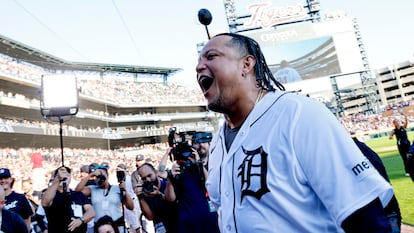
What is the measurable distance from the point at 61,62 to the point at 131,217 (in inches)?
1570

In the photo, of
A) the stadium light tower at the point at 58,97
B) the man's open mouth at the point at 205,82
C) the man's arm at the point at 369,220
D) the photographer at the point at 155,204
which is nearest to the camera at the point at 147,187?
the photographer at the point at 155,204

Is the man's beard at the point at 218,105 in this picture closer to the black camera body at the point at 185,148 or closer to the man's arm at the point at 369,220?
the man's arm at the point at 369,220

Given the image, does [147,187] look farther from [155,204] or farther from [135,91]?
[135,91]

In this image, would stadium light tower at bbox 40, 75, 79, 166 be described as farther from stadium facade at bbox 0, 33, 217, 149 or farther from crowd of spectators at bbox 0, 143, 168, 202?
stadium facade at bbox 0, 33, 217, 149

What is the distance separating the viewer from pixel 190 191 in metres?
3.59

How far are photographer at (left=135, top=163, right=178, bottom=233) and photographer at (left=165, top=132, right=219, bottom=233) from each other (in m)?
0.30

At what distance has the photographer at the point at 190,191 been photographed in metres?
3.47

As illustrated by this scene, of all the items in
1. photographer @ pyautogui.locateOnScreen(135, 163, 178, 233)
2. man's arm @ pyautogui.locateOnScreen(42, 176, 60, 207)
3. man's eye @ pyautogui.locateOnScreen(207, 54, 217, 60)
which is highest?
man's eye @ pyautogui.locateOnScreen(207, 54, 217, 60)

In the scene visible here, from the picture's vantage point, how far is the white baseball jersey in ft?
3.26

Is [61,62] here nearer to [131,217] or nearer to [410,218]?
[131,217]

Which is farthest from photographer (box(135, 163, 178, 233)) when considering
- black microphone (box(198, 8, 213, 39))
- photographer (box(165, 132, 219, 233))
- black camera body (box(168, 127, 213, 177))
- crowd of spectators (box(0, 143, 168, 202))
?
crowd of spectators (box(0, 143, 168, 202))

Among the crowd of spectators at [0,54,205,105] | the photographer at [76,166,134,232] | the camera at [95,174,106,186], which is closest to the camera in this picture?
the photographer at [76,166,134,232]

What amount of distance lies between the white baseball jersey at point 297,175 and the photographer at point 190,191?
234 cm

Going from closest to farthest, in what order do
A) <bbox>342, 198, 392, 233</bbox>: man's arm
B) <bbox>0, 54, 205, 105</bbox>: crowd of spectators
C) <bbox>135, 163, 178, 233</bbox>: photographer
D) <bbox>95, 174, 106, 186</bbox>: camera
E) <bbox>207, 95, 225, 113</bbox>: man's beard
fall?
<bbox>342, 198, 392, 233</bbox>: man's arm, <bbox>207, 95, 225, 113</bbox>: man's beard, <bbox>135, 163, 178, 233</bbox>: photographer, <bbox>95, 174, 106, 186</bbox>: camera, <bbox>0, 54, 205, 105</bbox>: crowd of spectators
